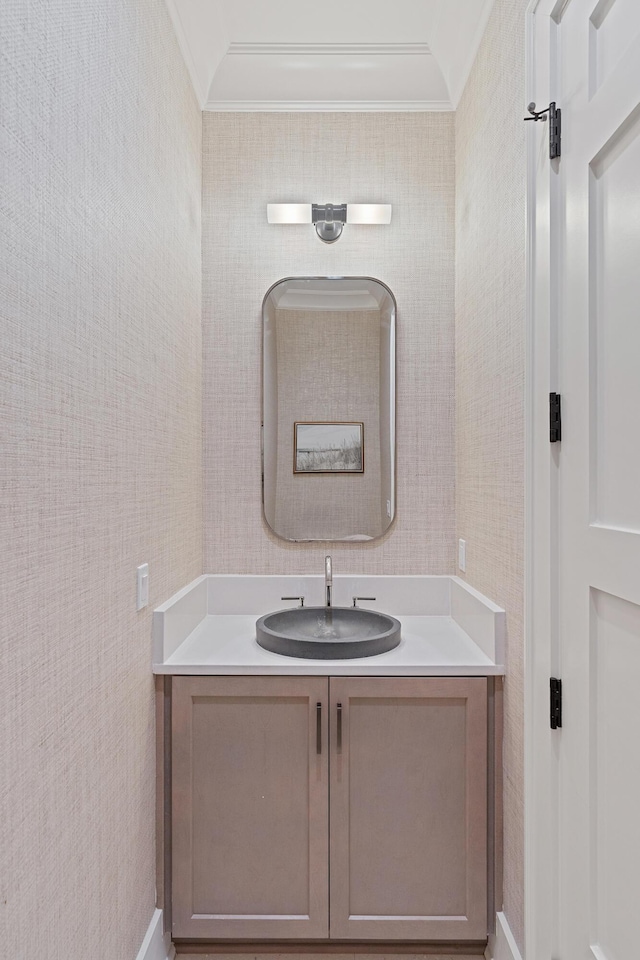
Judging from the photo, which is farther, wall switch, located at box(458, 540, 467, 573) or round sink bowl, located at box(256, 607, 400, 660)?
wall switch, located at box(458, 540, 467, 573)

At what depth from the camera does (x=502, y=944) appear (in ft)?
5.13

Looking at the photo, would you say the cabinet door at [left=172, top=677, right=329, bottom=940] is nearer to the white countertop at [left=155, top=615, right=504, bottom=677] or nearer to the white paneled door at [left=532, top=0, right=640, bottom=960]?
the white countertop at [left=155, top=615, right=504, bottom=677]

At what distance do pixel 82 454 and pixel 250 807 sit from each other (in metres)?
1.11

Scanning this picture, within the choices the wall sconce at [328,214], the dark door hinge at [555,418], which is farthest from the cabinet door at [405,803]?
the wall sconce at [328,214]

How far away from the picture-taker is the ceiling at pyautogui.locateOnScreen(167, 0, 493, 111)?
1876 mm

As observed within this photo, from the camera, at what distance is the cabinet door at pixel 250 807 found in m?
1.65

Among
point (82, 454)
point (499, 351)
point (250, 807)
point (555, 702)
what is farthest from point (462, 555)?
point (82, 454)

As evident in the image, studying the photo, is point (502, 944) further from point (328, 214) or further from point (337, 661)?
point (328, 214)

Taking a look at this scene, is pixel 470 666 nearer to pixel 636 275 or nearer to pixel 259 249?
pixel 636 275

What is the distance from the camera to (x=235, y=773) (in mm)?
1663

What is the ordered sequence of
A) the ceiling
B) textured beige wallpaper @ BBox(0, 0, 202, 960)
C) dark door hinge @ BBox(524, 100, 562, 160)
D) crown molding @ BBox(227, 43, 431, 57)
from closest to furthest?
textured beige wallpaper @ BBox(0, 0, 202, 960)
dark door hinge @ BBox(524, 100, 562, 160)
the ceiling
crown molding @ BBox(227, 43, 431, 57)

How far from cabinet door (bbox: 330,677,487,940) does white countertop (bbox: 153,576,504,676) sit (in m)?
0.05

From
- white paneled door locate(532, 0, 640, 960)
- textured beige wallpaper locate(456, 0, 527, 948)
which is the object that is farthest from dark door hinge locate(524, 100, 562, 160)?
textured beige wallpaper locate(456, 0, 527, 948)

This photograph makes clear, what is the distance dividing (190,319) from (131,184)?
63 centimetres
